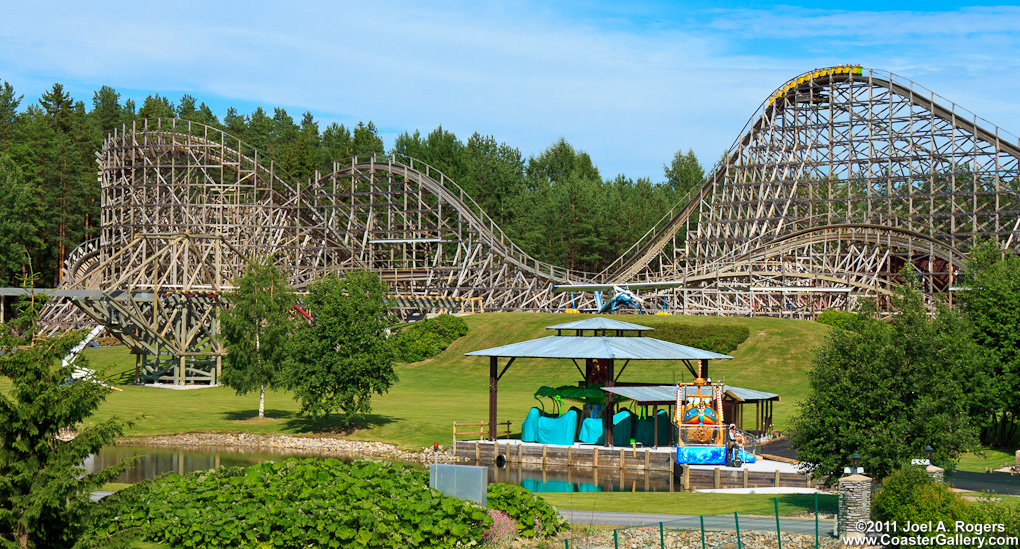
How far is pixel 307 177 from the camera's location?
97375mm

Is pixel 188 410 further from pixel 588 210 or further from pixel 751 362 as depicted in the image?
pixel 588 210

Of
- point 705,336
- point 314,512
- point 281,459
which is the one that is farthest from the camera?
point 705,336

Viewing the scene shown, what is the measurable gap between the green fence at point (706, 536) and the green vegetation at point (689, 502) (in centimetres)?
232

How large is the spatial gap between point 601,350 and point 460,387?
18789mm

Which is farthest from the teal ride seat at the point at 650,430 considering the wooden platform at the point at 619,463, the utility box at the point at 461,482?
the utility box at the point at 461,482

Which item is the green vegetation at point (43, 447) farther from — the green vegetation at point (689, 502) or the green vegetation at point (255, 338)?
the green vegetation at point (255, 338)

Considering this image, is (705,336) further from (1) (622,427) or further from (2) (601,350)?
(2) (601,350)

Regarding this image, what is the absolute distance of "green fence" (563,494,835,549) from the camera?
18.3m

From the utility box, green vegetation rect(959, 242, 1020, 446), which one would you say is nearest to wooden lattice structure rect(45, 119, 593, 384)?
green vegetation rect(959, 242, 1020, 446)

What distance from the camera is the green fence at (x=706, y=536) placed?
60.1ft

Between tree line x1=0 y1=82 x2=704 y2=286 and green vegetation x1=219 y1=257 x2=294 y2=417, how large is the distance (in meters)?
34.8

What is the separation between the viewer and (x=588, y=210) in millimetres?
92875

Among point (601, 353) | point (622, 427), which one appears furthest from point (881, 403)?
point (622, 427)

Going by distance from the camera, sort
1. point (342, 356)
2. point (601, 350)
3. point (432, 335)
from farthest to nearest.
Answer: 1. point (432, 335)
2. point (342, 356)
3. point (601, 350)
